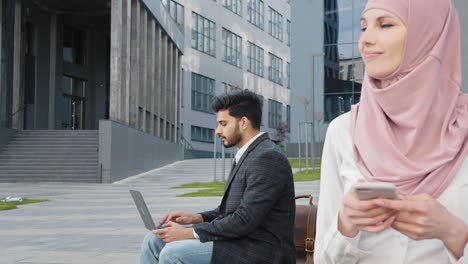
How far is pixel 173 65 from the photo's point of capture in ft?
147

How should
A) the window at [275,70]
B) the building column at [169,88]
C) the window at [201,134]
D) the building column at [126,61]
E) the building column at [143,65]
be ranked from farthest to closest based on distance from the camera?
the window at [275,70] < the window at [201,134] < the building column at [169,88] < the building column at [143,65] < the building column at [126,61]

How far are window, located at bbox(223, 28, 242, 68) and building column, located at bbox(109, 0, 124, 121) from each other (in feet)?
96.6

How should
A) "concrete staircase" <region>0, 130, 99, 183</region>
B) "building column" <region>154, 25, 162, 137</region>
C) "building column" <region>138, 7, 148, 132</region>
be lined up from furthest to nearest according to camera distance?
"building column" <region>154, 25, 162, 137</region> < "building column" <region>138, 7, 148, 132</region> < "concrete staircase" <region>0, 130, 99, 183</region>

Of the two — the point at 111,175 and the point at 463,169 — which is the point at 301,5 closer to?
the point at 111,175

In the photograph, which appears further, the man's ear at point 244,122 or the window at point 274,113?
the window at point 274,113

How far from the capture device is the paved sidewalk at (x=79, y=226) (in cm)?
807

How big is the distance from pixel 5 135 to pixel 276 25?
150 feet

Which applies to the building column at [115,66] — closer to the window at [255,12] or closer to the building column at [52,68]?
the building column at [52,68]

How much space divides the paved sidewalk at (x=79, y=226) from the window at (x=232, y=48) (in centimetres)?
3761

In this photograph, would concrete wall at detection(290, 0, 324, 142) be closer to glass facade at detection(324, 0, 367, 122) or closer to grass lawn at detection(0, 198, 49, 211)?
glass facade at detection(324, 0, 367, 122)

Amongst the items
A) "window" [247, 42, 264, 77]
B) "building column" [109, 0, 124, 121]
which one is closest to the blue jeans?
"building column" [109, 0, 124, 121]

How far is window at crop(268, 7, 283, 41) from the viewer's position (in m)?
68.9

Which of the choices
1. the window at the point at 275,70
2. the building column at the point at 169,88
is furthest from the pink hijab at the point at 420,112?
the window at the point at 275,70

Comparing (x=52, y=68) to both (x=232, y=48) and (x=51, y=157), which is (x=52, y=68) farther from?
(x=232, y=48)
